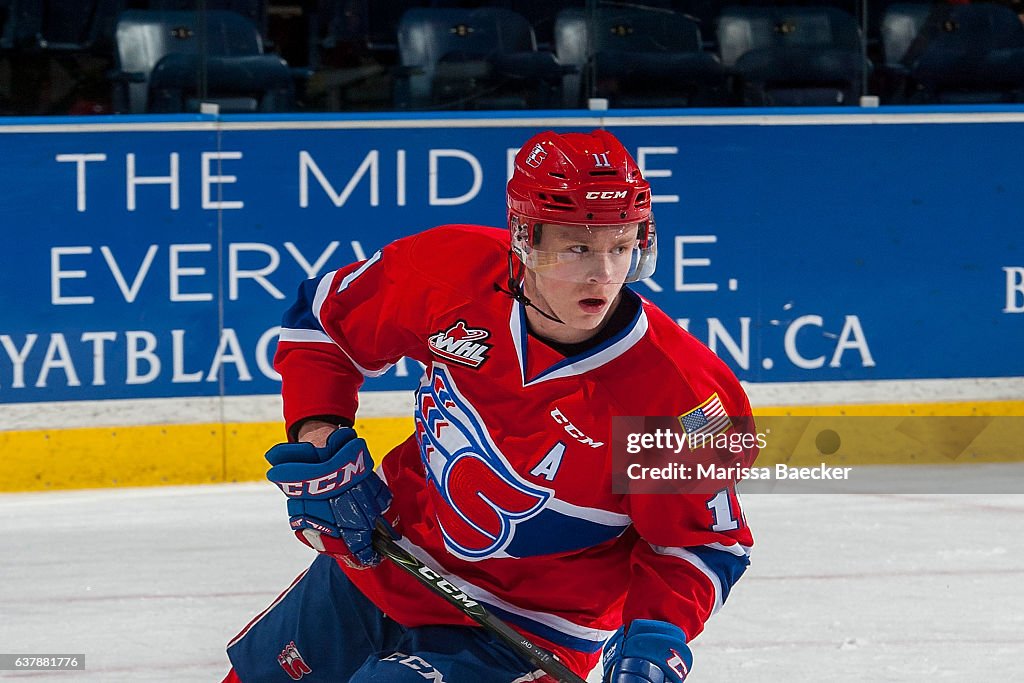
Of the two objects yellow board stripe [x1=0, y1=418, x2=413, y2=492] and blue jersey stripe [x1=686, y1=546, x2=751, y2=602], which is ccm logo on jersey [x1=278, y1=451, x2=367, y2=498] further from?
yellow board stripe [x1=0, y1=418, x2=413, y2=492]

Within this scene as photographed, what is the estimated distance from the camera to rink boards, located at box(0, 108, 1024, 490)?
198 inches

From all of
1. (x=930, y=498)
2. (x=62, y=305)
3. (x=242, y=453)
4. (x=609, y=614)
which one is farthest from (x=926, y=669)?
(x=62, y=305)

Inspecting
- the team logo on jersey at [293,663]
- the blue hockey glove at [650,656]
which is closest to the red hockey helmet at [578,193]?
the blue hockey glove at [650,656]

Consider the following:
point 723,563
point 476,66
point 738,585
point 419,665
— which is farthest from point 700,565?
point 476,66

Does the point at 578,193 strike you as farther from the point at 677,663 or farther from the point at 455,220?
the point at 455,220

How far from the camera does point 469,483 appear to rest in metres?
Result: 2.13

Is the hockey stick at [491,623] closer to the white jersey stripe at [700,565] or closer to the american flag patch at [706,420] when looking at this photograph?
the white jersey stripe at [700,565]

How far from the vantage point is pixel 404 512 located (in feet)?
7.63

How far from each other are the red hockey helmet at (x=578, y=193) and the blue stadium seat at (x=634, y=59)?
3.31 m

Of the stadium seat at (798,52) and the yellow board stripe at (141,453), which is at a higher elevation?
the stadium seat at (798,52)

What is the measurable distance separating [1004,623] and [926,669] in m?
0.45

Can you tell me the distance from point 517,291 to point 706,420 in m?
0.31

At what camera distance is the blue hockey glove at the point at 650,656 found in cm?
186

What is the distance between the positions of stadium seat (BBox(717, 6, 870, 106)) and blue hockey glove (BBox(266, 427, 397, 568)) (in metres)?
3.71
